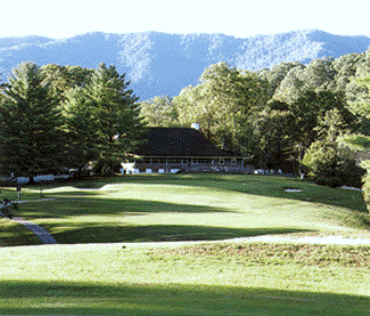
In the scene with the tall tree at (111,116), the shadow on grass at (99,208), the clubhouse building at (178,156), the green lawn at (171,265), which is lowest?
the shadow on grass at (99,208)

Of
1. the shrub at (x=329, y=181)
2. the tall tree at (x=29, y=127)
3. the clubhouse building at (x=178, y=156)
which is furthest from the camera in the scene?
the clubhouse building at (x=178, y=156)

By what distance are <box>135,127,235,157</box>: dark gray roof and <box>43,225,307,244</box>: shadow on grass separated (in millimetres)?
40474

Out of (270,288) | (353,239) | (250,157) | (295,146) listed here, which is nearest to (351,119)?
(295,146)

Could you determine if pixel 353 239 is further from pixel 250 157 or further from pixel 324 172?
pixel 250 157

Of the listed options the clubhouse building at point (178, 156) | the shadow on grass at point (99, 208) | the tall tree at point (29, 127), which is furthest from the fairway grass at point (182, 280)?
the clubhouse building at point (178, 156)

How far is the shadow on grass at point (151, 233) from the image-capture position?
18.0 metres

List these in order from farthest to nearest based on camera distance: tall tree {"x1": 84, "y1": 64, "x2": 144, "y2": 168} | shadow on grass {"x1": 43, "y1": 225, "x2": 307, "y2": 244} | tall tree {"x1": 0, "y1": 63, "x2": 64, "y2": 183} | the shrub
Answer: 1. tall tree {"x1": 84, "y1": 64, "x2": 144, "y2": 168}
2. the shrub
3. tall tree {"x1": 0, "y1": 63, "x2": 64, "y2": 183}
4. shadow on grass {"x1": 43, "y1": 225, "x2": 307, "y2": 244}

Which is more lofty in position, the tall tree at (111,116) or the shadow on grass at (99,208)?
the tall tree at (111,116)

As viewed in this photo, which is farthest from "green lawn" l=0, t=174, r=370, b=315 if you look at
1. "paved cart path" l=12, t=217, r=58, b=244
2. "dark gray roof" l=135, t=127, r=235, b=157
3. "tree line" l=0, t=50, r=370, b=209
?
"dark gray roof" l=135, t=127, r=235, b=157

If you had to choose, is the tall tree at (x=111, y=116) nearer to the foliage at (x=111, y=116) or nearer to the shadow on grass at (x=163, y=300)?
the foliage at (x=111, y=116)

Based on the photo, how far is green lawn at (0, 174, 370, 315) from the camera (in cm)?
816

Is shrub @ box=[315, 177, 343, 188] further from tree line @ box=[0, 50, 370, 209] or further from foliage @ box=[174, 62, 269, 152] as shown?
foliage @ box=[174, 62, 269, 152]

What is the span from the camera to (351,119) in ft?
222

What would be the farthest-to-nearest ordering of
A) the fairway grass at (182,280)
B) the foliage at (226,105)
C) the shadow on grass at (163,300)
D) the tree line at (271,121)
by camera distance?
the foliage at (226,105) → the tree line at (271,121) → the fairway grass at (182,280) → the shadow on grass at (163,300)
